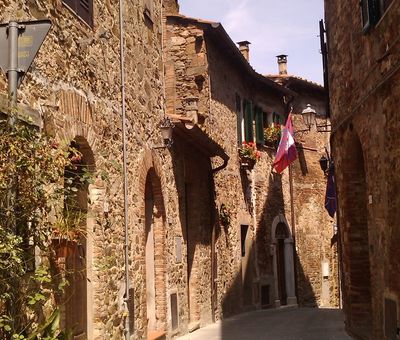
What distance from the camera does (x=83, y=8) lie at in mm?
7512

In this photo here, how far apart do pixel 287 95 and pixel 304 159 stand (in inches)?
89.7

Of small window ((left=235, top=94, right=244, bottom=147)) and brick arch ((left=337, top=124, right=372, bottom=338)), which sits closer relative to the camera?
brick arch ((left=337, top=124, right=372, bottom=338))

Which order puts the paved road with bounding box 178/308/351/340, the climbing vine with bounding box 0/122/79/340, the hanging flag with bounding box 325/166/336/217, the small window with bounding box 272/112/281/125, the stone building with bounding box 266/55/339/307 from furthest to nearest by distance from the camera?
1. the stone building with bounding box 266/55/339/307
2. the small window with bounding box 272/112/281/125
3. the hanging flag with bounding box 325/166/336/217
4. the paved road with bounding box 178/308/351/340
5. the climbing vine with bounding box 0/122/79/340

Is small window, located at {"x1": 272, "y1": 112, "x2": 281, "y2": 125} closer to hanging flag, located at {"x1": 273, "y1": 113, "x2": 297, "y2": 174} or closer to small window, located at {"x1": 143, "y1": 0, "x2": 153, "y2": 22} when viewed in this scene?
hanging flag, located at {"x1": 273, "y1": 113, "x2": 297, "y2": 174}

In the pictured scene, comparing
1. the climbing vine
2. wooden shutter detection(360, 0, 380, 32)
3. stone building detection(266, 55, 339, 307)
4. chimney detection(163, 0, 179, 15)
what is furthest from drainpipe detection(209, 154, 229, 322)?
the climbing vine

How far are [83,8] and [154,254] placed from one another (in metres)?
4.20

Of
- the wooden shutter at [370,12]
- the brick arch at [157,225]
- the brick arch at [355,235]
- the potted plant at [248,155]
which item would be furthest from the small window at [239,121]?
the wooden shutter at [370,12]

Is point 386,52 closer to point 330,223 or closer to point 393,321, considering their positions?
point 393,321

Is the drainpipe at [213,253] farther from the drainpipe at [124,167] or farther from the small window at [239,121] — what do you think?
the drainpipe at [124,167]

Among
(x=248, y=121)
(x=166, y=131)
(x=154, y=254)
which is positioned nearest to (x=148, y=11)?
(x=166, y=131)

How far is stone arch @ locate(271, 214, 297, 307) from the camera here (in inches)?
778

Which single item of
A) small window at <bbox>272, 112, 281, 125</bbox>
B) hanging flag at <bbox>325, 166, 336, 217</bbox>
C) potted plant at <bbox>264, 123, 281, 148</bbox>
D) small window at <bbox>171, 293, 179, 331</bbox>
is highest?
small window at <bbox>272, 112, 281, 125</bbox>

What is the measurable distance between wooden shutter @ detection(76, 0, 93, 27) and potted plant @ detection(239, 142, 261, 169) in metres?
9.53

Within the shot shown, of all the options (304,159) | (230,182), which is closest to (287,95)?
(304,159)
